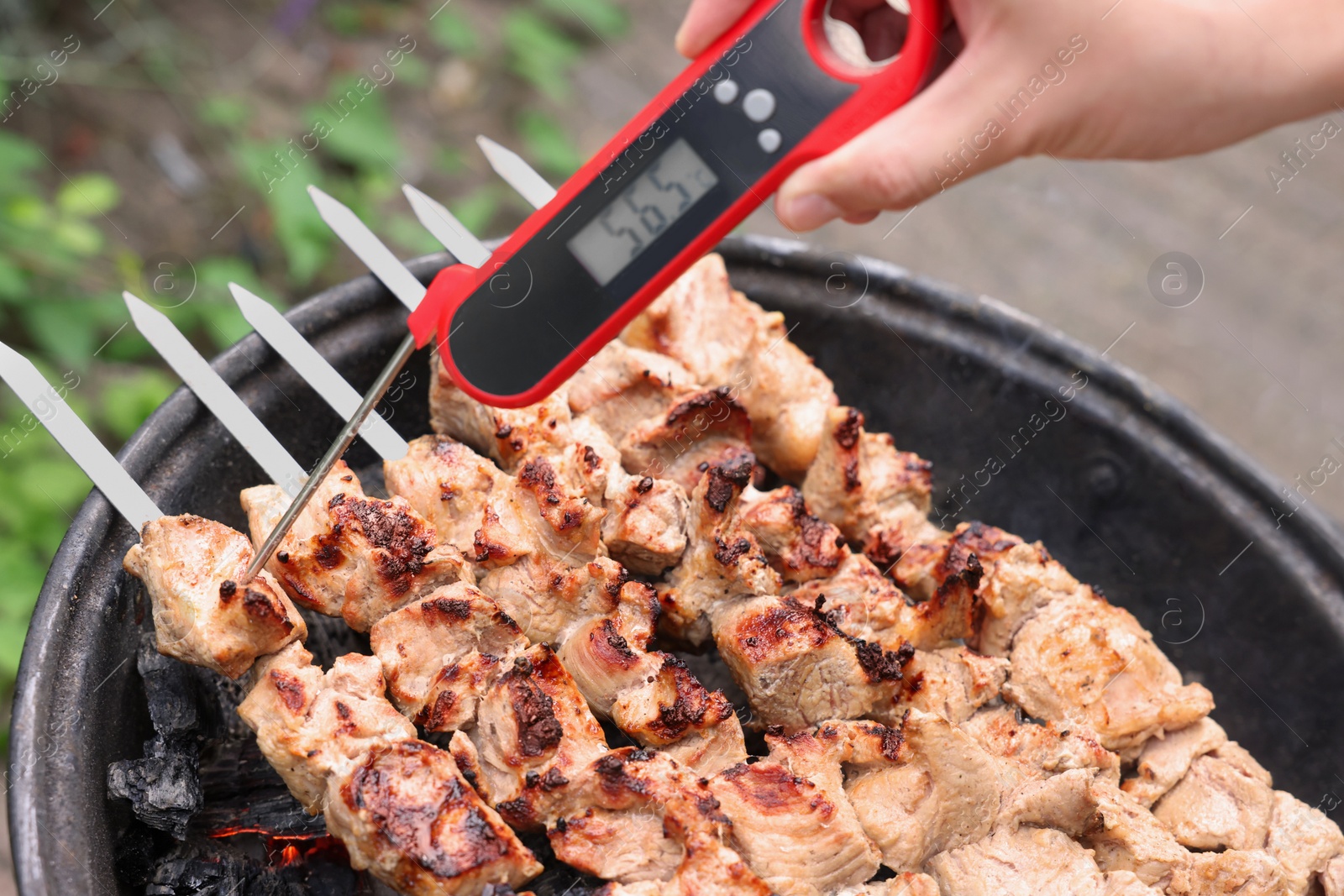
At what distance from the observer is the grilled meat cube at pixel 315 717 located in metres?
1.78

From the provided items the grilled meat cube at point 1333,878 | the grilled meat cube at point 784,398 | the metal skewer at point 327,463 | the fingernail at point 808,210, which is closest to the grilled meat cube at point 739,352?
the grilled meat cube at point 784,398

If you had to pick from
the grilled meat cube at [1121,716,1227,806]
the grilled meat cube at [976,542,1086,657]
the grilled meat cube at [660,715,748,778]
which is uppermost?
the grilled meat cube at [660,715,748,778]

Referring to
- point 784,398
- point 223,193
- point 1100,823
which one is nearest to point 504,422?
point 784,398

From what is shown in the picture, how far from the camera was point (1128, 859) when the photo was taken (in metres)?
1.95

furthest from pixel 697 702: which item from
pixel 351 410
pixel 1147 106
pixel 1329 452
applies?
pixel 1329 452

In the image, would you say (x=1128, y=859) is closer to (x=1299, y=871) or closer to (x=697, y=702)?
(x=1299, y=871)

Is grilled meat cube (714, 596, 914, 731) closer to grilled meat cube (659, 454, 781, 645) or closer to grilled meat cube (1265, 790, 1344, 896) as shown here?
grilled meat cube (659, 454, 781, 645)

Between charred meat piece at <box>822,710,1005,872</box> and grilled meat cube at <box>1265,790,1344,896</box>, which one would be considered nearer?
charred meat piece at <box>822,710,1005,872</box>

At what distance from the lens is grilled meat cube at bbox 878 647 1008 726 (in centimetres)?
213

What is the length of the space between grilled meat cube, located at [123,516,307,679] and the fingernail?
1.21 meters

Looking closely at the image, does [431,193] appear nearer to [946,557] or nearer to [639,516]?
[639,516]

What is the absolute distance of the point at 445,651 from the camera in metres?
2.01

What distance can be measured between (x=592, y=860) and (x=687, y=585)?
2.04 ft

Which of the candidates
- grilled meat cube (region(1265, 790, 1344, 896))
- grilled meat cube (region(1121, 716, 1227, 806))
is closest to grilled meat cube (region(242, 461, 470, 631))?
grilled meat cube (region(1121, 716, 1227, 806))
